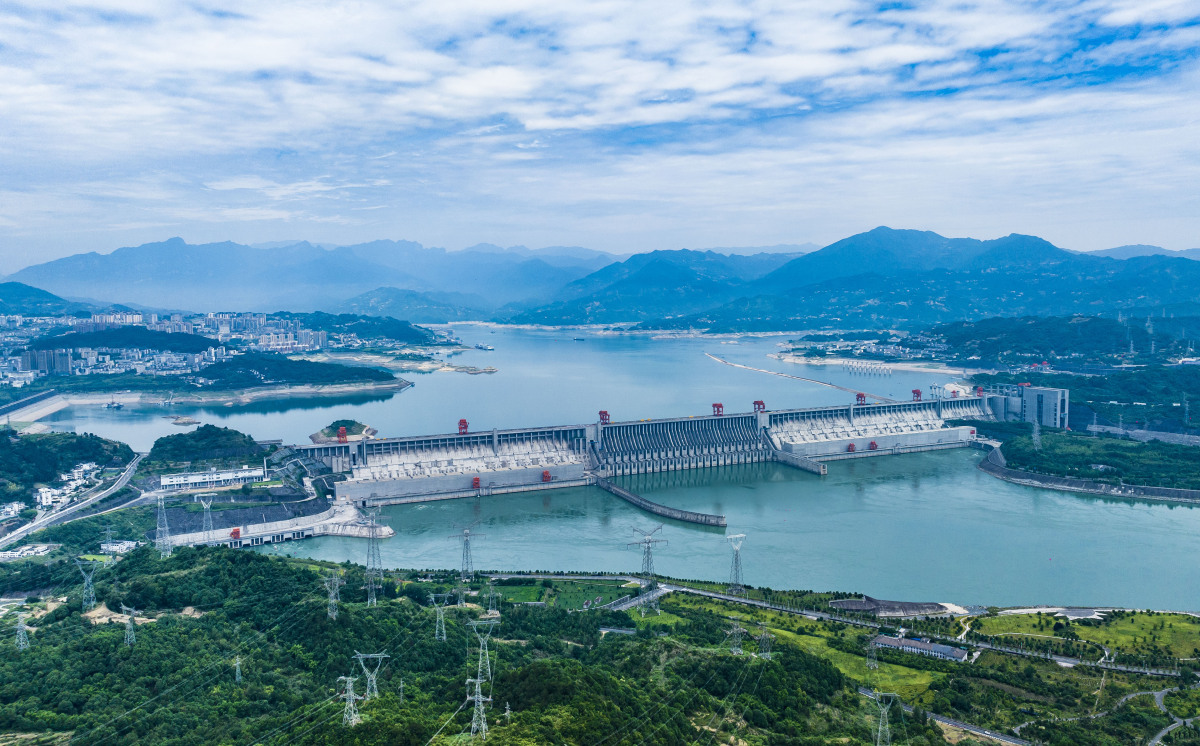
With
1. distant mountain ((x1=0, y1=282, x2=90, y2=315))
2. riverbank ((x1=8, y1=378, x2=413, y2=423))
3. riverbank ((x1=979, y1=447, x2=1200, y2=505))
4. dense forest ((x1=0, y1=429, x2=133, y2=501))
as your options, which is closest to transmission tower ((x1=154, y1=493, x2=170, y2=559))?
dense forest ((x1=0, y1=429, x2=133, y2=501))

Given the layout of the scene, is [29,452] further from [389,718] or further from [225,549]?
[389,718]

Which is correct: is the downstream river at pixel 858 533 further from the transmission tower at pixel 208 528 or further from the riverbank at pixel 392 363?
the riverbank at pixel 392 363

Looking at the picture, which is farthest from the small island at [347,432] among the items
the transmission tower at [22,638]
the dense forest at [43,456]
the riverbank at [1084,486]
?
the riverbank at [1084,486]

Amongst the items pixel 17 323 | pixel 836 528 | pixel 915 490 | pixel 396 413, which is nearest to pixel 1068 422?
pixel 915 490

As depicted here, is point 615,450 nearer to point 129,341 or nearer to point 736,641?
point 736,641

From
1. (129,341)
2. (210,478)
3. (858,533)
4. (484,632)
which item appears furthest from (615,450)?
(129,341)

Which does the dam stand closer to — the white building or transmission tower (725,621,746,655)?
the white building
